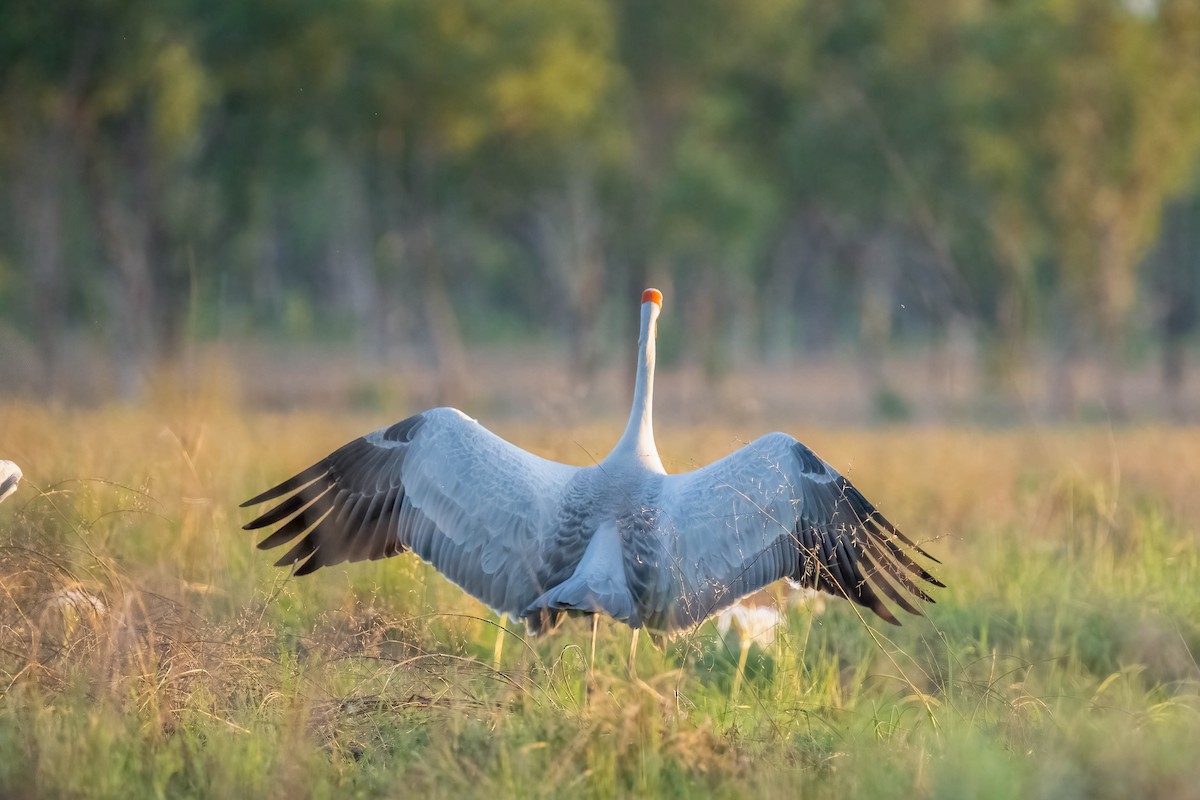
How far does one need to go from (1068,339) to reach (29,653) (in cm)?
2380

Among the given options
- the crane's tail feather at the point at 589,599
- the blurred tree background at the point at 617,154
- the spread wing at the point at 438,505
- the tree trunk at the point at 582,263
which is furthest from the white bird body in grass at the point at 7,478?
the tree trunk at the point at 582,263

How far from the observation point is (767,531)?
225 inches

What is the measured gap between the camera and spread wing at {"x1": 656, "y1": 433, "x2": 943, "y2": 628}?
221 inches

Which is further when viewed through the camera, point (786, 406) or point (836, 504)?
point (786, 406)

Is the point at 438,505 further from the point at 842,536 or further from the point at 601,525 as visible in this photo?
the point at 842,536

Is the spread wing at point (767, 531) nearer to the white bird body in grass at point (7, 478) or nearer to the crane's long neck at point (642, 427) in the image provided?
the crane's long neck at point (642, 427)

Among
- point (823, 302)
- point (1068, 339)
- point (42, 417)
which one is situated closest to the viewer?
point (42, 417)

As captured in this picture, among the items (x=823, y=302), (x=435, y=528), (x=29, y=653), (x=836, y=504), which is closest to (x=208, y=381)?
(x=435, y=528)

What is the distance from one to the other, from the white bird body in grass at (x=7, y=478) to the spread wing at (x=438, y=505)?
1.08 meters

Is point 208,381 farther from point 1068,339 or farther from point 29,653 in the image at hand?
point 1068,339

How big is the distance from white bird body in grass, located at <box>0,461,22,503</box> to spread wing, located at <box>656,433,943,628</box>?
2874 millimetres

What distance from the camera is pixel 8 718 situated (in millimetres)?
4617

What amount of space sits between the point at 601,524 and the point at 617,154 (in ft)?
71.4

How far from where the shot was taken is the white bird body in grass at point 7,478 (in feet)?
20.2
